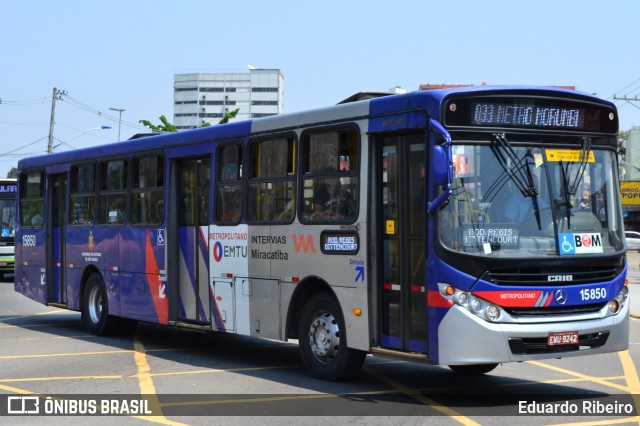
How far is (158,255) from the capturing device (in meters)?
14.8

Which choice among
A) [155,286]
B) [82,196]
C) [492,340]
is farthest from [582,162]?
[82,196]

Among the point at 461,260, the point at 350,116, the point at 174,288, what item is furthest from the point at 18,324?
the point at 461,260

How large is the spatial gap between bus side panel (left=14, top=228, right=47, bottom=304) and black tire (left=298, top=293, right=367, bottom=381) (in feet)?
28.0

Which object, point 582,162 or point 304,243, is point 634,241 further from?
point 582,162

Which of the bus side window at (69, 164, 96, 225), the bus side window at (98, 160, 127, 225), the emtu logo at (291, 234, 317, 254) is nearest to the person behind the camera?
the emtu logo at (291, 234, 317, 254)

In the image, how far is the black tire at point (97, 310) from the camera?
53.8ft

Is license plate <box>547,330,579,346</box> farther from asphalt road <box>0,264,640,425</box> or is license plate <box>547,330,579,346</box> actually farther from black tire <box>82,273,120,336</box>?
black tire <box>82,273,120,336</box>

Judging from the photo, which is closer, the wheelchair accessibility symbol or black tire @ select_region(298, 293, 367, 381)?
the wheelchair accessibility symbol

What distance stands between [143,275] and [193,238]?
1.58 m

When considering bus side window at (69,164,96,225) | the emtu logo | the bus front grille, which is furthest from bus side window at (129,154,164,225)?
the bus front grille

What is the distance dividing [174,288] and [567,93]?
664cm

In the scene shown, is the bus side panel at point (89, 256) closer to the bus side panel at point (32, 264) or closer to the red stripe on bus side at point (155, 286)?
the bus side panel at point (32, 264)

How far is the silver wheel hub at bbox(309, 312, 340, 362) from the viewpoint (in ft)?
36.5

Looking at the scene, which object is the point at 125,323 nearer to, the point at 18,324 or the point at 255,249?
the point at 18,324
